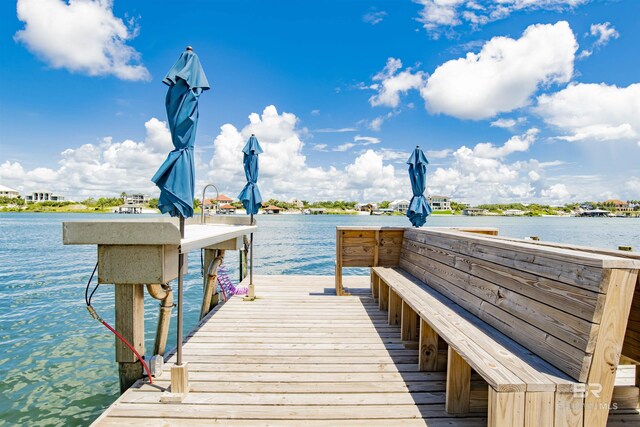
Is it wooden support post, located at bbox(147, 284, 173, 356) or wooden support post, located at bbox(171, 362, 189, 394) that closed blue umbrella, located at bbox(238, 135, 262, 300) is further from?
wooden support post, located at bbox(171, 362, 189, 394)

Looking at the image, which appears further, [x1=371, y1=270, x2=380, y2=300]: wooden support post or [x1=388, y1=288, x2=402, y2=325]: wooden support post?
[x1=371, y1=270, x2=380, y2=300]: wooden support post

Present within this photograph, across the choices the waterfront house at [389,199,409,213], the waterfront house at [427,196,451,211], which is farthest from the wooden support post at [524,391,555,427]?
the waterfront house at [427,196,451,211]

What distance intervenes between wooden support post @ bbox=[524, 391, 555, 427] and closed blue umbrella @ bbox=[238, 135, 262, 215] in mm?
5326

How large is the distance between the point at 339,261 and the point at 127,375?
3.84 metres

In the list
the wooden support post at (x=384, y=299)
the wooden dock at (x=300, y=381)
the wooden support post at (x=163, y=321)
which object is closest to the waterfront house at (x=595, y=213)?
the wooden support post at (x=384, y=299)

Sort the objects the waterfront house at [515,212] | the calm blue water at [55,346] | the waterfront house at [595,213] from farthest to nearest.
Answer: the waterfront house at [595,213] → the waterfront house at [515,212] → the calm blue water at [55,346]

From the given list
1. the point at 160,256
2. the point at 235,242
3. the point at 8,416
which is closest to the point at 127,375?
the point at 160,256

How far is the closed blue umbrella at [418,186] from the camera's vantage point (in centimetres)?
634

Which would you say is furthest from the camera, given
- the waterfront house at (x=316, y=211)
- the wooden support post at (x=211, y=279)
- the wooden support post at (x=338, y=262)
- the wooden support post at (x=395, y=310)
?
the waterfront house at (x=316, y=211)

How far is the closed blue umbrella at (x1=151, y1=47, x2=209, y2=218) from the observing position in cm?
290

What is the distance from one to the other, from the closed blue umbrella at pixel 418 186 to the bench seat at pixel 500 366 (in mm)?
2955

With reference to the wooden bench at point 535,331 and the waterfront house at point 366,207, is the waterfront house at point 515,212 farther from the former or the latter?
the wooden bench at point 535,331

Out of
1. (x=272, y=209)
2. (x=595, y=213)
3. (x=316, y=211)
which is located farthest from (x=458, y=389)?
→ (x=595, y=213)

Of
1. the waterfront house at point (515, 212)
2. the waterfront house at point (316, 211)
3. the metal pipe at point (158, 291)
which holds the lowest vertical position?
the waterfront house at point (316, 211)
